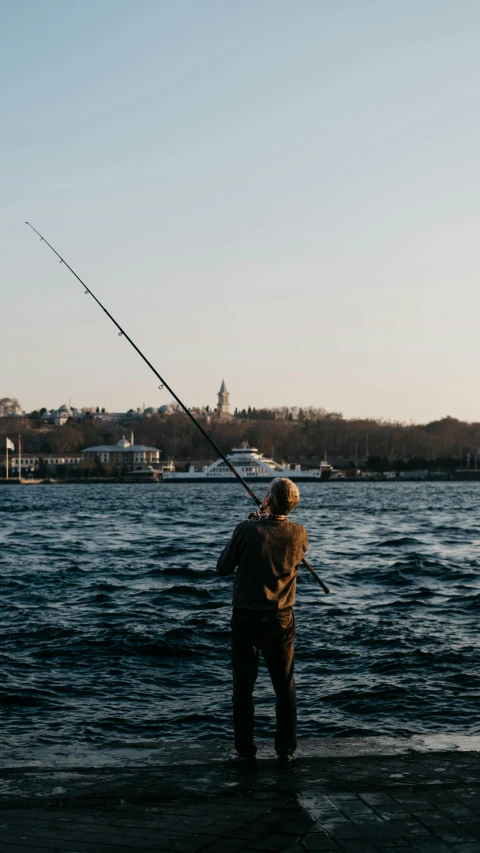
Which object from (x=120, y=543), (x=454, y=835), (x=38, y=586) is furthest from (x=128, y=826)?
(x=120, y=543)

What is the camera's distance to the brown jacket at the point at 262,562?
16.2 feet

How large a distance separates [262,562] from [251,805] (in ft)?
4.19

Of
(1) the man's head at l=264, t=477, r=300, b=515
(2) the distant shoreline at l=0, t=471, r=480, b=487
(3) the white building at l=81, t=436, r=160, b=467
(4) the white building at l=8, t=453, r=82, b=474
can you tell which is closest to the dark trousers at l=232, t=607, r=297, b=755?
(1) the man's head at l=264, t=477, r=300, b=515

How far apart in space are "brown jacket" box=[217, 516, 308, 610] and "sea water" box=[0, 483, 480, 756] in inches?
73.2

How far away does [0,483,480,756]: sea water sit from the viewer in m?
7.11

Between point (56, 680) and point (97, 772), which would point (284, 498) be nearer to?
point (97, 772)

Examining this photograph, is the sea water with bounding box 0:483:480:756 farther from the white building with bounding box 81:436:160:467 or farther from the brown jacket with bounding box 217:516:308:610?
the white building with bounding box 81:436:160:467

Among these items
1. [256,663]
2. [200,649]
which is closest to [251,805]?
[256,663]

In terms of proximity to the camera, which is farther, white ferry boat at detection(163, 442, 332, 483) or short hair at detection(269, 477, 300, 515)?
white ferry boat at detection(163, 442, 332, 483)

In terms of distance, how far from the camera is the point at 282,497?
495 centimetres

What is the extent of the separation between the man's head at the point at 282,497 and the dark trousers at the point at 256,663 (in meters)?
0.54

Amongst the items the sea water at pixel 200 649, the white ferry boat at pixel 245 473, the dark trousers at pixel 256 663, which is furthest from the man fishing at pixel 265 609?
the white ferry boat at pixel 245 473

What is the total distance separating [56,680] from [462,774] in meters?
4.89

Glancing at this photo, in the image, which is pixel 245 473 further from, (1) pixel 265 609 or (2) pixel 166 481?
(1) pixel 265 609
